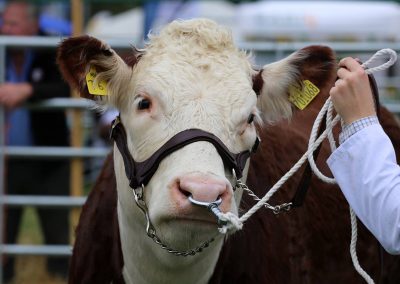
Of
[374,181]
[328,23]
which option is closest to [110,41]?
[374,181]

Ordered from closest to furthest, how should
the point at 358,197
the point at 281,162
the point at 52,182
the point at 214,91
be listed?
the point at 358,197, the point at 214,91, the point at 281,162, the point at 52,182

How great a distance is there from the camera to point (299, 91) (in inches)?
148

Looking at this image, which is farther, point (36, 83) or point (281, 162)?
point (36, 83)

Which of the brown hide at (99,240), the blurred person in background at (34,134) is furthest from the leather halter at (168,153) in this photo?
the blurred person in background at (34,134)

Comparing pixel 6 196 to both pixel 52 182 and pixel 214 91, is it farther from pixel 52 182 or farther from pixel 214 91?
pixel 214 91

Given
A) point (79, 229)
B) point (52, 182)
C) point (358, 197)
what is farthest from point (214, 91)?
point (52, 182)

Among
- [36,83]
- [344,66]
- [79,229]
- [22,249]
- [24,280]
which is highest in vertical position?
[344,66]

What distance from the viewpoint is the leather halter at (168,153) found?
3.14 meters

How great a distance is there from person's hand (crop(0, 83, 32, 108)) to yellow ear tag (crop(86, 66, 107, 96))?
99.6 inches

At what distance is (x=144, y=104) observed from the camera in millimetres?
3381

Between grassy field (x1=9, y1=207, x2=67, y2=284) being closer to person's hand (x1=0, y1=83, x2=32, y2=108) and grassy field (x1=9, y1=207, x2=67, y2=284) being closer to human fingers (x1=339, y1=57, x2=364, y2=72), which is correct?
person's hand (x1=0, y1=83, x2=32, y2=108)

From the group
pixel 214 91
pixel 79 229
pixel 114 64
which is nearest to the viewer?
pixel 214 91

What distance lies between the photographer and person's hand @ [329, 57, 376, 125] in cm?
293

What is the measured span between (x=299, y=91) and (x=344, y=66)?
74 cm
